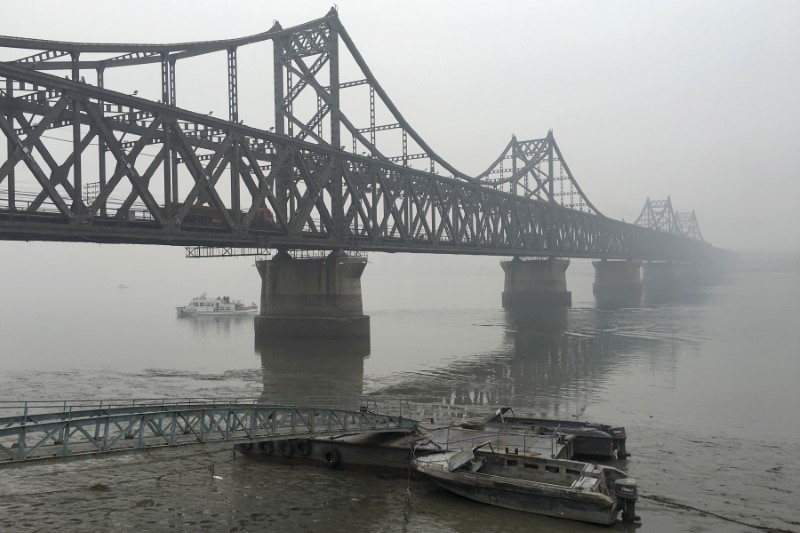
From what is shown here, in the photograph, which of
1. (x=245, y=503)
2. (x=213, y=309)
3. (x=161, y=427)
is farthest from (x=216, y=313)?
(x=245, y=503)

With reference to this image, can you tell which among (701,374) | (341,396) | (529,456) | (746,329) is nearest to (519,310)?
(746,329)

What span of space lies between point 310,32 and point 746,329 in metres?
53.3

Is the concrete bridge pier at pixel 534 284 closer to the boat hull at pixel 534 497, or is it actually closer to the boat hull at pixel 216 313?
the boat hull at pixel 216 313

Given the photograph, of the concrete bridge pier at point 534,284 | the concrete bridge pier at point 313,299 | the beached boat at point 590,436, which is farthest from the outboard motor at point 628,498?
the concrete bridge pier at point 534,284

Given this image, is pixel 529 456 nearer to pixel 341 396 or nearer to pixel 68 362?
pixel 341 396

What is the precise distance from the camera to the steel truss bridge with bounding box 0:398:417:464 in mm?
16094

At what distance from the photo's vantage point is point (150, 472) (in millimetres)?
21250

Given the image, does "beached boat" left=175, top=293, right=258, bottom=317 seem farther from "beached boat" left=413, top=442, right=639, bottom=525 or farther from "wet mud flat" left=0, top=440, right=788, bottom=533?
"beached boat" left=413, top=442, right=639, bottom=525

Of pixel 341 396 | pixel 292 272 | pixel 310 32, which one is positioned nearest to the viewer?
pixel 341 396

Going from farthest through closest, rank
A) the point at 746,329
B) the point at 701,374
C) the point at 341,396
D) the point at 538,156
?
the point at 538,156 < the point at 746,329 < the point at 701,374 < the point at 341,396

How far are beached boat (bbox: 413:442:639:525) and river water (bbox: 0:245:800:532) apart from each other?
429mm

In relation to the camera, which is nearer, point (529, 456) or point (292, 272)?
point (529, 456)

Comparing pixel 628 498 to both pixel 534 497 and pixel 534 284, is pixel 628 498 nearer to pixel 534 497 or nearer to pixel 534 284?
pixel 534 497

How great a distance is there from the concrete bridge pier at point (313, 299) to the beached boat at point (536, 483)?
35.4m
